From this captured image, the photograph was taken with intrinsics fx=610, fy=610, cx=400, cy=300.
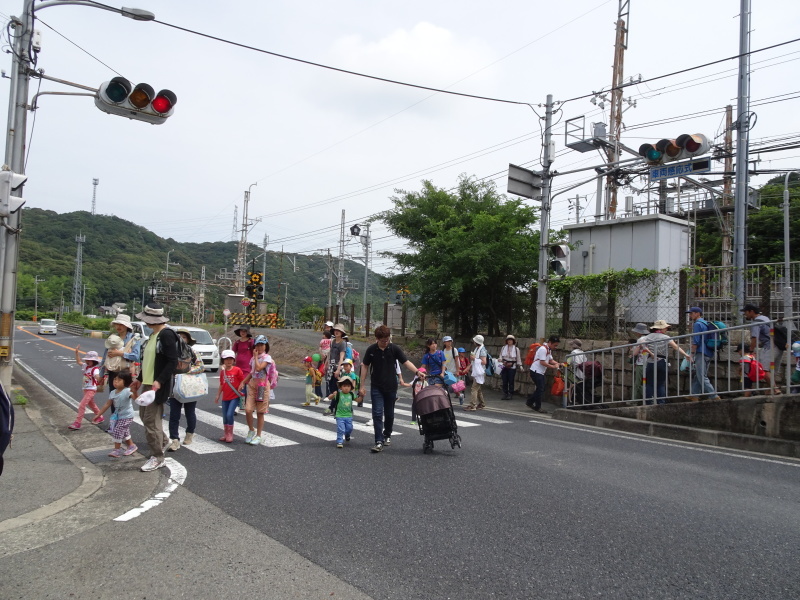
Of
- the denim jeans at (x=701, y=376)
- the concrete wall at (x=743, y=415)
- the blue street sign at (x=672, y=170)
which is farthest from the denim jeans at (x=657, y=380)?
the blue street sign at (x=672, y=170)

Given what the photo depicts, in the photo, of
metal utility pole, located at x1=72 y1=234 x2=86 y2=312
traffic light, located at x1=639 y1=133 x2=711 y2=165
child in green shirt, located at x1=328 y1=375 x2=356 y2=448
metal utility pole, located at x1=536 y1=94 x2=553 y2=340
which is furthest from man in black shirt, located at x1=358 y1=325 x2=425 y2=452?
metal utility pole, located at x1=72 y1=234 x2=86 y2=312

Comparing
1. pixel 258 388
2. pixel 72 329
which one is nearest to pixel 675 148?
pixel 258 388

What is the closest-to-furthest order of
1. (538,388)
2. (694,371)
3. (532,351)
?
(694,371) < (538,388) < (532,351)

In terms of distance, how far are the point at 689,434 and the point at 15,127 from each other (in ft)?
38.1

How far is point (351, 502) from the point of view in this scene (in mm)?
5723

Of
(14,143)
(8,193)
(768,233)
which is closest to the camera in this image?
(8,193)

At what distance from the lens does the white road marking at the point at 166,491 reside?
5.36 m

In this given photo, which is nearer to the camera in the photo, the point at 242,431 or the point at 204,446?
the point at 204,446

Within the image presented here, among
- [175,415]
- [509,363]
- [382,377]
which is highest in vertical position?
[382,377]

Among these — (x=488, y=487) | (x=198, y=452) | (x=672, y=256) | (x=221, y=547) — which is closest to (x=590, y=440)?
(x=488, y=487)

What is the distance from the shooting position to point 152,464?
702 centimetres

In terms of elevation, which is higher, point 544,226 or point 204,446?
point 544,226

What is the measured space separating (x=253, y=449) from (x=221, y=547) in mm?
3740

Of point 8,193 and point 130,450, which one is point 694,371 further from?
point 8,193
